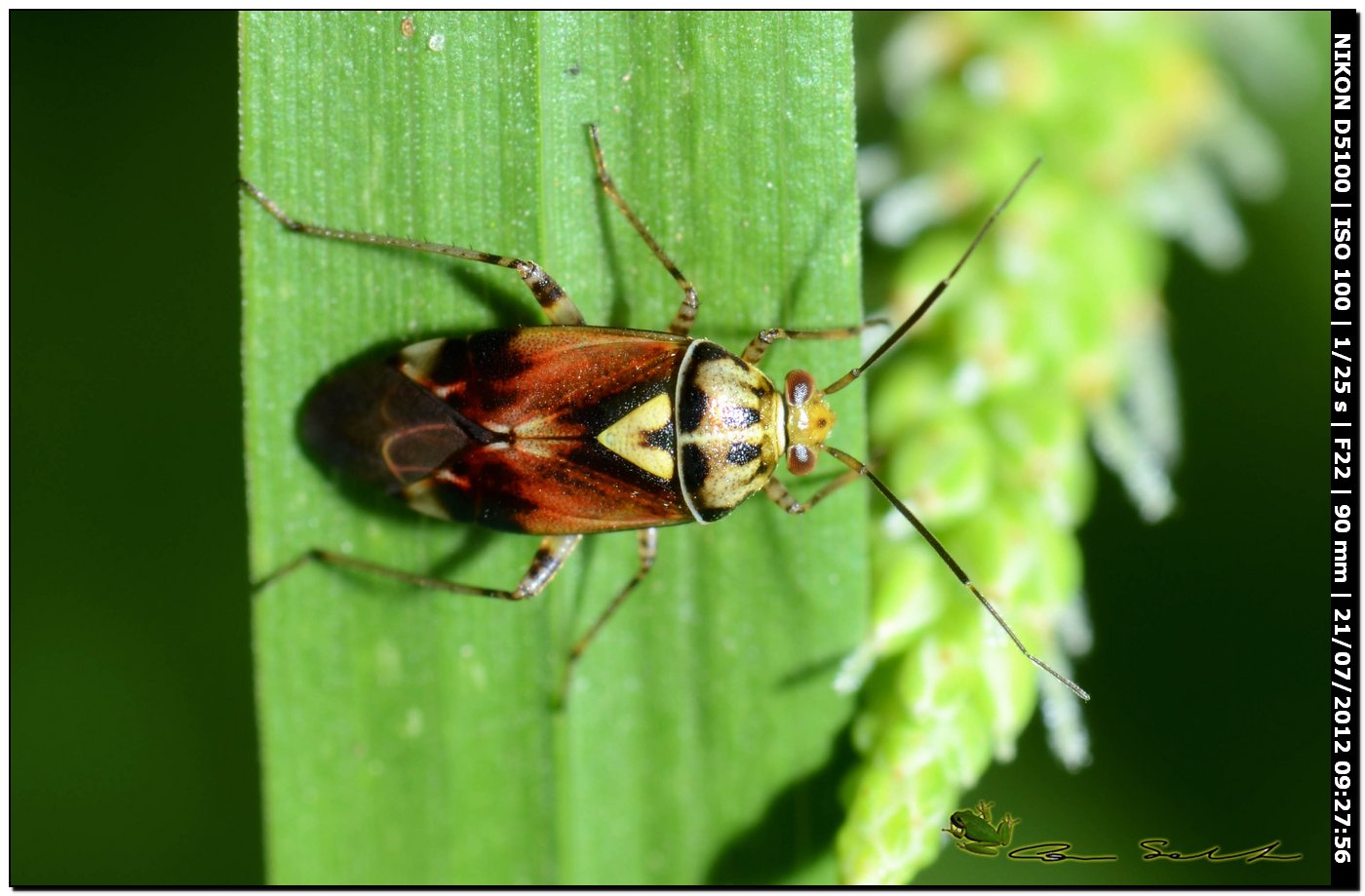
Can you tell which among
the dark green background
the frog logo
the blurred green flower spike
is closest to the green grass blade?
the blurred green flower spike

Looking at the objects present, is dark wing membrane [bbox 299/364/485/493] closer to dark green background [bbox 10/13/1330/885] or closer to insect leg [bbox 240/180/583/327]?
insect leg [bbox 240/180/583/327]

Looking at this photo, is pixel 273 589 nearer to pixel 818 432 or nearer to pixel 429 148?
pixel 429 148

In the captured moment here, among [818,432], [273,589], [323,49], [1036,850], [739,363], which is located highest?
[323,49]

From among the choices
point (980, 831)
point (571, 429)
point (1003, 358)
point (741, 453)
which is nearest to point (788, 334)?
point (741, 453)

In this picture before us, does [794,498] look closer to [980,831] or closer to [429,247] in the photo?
[980,831]

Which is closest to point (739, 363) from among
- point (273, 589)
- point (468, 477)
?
point (468, 477)

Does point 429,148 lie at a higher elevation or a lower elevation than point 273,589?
higher
